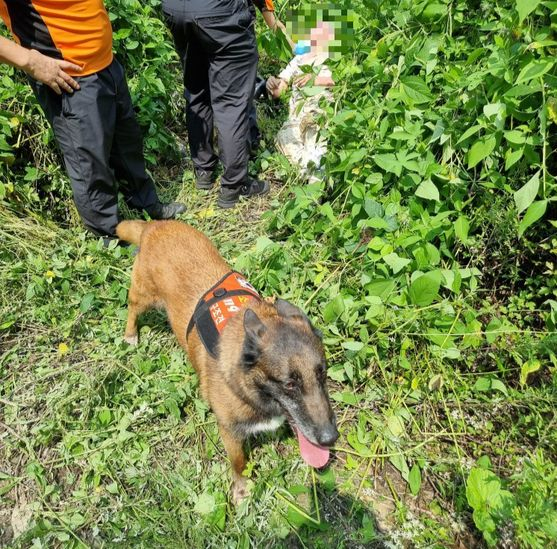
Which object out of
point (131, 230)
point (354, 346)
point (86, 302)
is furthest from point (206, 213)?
point (354, 346)

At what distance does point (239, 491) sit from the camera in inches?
106

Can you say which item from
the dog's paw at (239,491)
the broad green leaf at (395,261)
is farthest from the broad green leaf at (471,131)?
the dog's paw at (239,491)

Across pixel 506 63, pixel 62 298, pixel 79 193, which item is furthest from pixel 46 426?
pixel 506 63

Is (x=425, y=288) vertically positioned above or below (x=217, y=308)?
above

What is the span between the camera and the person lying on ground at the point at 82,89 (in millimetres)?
3010

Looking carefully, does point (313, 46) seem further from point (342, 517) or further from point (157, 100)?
point (342, 517)

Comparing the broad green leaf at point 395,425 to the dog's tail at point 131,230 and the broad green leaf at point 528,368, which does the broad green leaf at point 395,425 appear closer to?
the broad green leaf at point 528,368

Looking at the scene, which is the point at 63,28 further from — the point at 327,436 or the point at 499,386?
the point at 499,386

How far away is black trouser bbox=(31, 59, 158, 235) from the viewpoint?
333 cm

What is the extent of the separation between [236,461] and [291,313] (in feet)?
3.37

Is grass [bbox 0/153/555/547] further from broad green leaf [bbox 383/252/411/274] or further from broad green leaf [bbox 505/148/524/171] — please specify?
broad green leaf [bbox 505/148/524/171]

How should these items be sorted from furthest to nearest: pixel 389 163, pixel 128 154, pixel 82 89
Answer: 1. pixel 128 154
2. pixel 82 89
3. pixel 389 163

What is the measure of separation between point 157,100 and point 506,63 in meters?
3.89

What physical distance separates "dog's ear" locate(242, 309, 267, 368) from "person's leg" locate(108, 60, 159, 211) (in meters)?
2.56
